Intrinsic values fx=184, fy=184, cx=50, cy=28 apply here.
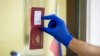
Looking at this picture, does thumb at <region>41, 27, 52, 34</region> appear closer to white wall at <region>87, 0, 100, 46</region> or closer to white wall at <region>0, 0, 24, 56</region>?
white wall at <region>0, 0, 24, 56</region>

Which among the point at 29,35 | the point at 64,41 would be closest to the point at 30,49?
the point at 29,35

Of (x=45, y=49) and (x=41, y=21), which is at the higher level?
(x=41, y=21)

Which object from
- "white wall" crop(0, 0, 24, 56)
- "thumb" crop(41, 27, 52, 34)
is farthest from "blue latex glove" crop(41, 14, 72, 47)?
"white wall" crop(0, 0, 24, 56)

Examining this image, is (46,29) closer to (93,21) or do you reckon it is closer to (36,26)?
(36,26)

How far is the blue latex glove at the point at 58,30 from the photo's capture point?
2.65ft

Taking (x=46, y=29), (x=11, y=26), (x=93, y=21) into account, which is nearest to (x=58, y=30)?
(x=46, y=29)

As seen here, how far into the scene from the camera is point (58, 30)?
0.82 metres

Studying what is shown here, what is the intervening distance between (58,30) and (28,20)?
0.15 metres

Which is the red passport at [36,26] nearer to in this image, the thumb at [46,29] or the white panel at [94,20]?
the thumb at [46,29]

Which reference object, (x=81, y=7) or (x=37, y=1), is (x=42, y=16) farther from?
(x=81, y=7)

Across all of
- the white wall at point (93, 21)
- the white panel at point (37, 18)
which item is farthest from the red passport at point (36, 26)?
the white wall at point (93, 21)

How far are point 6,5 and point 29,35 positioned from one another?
0.17 metres

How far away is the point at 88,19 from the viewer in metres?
1.15

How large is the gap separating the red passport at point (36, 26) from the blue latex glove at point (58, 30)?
0.03 m
